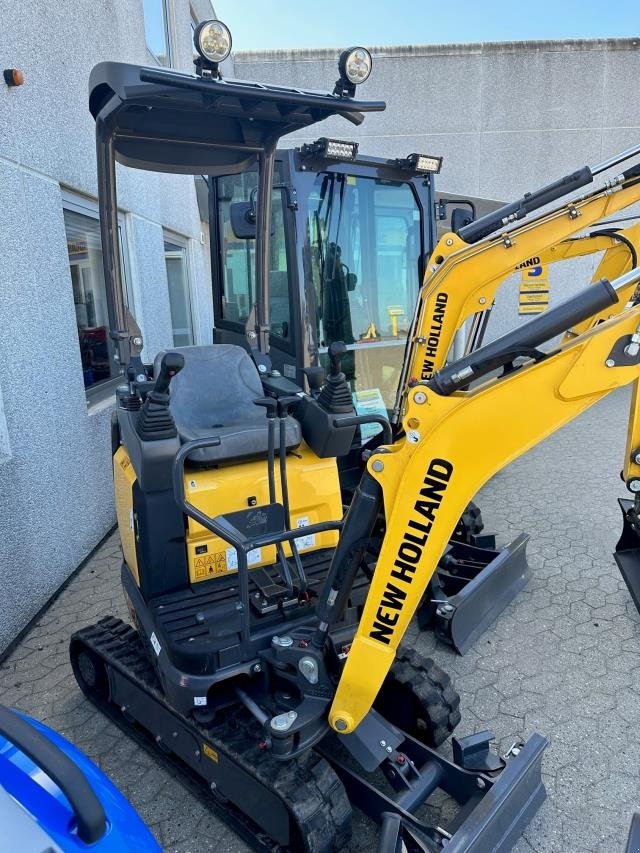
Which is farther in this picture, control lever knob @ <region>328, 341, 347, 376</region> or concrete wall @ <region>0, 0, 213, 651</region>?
concrete wall @ <region>0, 0, 213, 651</region>

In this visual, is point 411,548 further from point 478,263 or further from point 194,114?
point 478,263

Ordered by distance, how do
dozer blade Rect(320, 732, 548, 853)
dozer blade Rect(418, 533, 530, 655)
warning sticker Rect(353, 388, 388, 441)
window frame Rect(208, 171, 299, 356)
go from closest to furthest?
1. dozer blade Rect(320, 732, 548, 853)
2. dozer blade Rect(418, 533, 530, 655)
3. window frame Rect(208, 171, 299, 356)
4. warning sticker Rect(353, 388, 388, 441)

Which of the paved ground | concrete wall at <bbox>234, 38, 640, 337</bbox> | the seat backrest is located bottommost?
the paved ground

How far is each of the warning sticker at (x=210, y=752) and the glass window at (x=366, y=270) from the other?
2948 mm

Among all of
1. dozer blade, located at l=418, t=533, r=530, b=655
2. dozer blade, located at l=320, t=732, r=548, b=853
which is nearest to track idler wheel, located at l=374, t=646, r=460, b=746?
dozer blade, located at l=320, t=732, r=548, b=853

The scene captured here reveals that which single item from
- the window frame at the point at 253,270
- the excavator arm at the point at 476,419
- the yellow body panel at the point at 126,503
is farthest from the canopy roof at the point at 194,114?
the yellow body panel at the point at 126,503

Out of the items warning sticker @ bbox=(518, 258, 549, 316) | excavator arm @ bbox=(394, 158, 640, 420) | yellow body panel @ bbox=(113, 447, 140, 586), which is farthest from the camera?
warning sticker @ bbox=(518, 258, 549, 316)

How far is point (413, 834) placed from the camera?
1.90m

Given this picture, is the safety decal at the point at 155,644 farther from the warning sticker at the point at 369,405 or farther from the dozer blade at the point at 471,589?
the warning sticker at the point at 369,405

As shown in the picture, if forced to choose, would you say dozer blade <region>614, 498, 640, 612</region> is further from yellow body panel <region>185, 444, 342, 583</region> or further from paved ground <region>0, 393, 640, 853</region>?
yellow body panel <region>185, 444, 342, 583</region>

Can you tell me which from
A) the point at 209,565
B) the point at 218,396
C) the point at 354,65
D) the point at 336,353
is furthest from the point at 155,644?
the point at 354,65

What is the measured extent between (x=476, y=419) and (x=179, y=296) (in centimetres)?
744

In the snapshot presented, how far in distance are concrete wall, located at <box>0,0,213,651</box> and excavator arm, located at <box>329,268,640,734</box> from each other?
250 cm

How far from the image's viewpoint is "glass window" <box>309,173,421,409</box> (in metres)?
4.45
